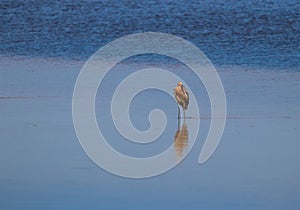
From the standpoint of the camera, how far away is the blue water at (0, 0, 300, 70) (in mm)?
20484

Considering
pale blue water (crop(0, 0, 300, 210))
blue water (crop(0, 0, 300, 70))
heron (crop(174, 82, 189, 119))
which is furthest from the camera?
blue water (crop(0, 0, 300, 70))

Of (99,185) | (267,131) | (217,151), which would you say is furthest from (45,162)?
(267,131)

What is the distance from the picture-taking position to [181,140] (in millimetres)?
12141

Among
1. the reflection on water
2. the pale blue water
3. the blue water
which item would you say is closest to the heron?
the pale blue water

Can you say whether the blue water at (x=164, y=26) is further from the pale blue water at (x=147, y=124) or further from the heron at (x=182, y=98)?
the heron at (x=182, y=98)

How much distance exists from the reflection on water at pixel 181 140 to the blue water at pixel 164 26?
20.6 ft

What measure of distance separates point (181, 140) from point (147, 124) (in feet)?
2.63

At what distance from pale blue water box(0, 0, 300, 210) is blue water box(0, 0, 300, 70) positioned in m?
0.04

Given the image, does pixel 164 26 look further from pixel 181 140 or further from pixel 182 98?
pixel 181 140

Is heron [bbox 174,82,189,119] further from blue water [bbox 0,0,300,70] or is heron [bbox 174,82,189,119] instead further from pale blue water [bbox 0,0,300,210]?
blue water [bbox 0,0,300,70]

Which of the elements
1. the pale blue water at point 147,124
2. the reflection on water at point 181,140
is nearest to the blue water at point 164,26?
the pale blue water at point 147,124

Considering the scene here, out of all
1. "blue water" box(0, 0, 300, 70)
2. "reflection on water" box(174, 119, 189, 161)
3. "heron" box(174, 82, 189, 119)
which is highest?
"blue water" box(0, 0, 300, 70)

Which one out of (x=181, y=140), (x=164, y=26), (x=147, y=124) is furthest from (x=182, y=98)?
(x=164, y=26)

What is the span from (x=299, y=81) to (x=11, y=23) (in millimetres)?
10161
